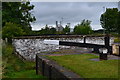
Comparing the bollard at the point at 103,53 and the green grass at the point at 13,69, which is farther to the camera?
the green grass at the point at 13,69

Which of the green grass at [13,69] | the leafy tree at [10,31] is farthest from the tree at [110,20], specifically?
the green grass at [13,69]

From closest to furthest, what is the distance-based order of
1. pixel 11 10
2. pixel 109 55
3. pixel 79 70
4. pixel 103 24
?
pixel 79 70 < pixel 109 55 < pixel 11 10 < pixel 103 24

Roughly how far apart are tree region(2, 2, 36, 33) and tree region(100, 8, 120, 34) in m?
21.9

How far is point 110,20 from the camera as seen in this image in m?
48.6

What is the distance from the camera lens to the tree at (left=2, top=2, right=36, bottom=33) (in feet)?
89.8

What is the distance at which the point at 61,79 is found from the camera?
279 inches

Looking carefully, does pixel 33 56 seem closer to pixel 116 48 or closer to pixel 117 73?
pixel 116 48

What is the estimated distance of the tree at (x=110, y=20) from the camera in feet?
156

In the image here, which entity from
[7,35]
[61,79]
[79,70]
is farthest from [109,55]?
[7,35]

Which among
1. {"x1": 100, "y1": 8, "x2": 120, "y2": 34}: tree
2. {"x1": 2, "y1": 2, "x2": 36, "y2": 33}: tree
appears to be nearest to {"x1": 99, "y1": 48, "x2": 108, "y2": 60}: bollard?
{"x1": 2, "y1": 2, "x2": 36, "y2": 33}: tree

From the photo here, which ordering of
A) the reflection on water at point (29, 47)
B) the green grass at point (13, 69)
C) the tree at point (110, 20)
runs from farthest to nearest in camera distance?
the tree at point (110, 20) → the reflection on water at point (29, 47) → the green grass at point (13, 69)

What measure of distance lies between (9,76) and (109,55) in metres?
5.22

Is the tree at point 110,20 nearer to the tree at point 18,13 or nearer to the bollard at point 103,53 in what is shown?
the tree at point 18,13

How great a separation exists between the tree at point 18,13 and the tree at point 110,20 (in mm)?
21888
